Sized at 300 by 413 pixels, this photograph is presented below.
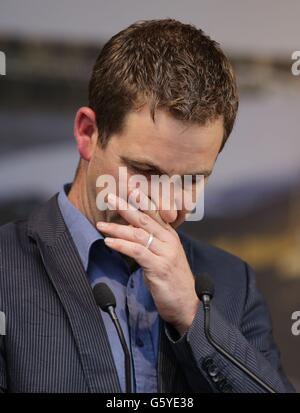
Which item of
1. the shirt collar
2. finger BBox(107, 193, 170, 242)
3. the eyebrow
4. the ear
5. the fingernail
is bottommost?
the shirt collar

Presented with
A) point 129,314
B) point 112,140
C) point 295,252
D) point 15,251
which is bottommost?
point 295,252

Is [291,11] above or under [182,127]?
above

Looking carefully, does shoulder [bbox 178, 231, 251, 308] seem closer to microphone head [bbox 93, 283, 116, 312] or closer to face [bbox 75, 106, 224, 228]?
face [bbox 75, 106, 224, 228]

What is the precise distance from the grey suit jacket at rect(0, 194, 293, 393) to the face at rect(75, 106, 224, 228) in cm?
14

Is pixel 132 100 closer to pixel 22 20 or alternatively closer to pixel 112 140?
pixel 112 140

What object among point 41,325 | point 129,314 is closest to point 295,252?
point 129,314

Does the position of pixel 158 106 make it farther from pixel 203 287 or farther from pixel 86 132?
pixel 203 287

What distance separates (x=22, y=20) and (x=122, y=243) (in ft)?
3.50

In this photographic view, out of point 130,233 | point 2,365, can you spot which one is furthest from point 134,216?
point 2,365

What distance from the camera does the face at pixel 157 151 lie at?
1481mm

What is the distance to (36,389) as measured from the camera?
141 cm

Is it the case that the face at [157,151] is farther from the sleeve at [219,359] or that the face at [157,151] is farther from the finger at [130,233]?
the sleeve at [219,359]

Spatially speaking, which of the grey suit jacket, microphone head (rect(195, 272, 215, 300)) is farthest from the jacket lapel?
microphone head (rect(195, 272, 215, 300))

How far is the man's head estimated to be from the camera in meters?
1.48
